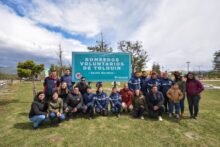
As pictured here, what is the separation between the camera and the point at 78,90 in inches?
301

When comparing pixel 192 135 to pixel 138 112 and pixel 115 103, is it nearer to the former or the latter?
pixel 138 112

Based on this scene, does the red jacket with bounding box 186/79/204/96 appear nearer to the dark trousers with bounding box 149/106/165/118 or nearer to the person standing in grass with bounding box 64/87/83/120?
the dark trousers with bounding box 149/106/165/118

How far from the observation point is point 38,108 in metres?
6.55

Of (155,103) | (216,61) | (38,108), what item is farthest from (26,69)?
(216,61)

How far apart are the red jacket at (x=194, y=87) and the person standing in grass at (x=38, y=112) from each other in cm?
580

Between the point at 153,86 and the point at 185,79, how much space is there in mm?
1572

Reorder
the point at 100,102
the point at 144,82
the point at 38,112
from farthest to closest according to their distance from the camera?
the point at 144,82 → the point at 100,102 → the point at 38,112

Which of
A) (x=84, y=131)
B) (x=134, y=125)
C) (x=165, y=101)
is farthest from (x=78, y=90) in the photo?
(x=165, y=101)

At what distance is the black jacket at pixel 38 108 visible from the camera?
6477mm

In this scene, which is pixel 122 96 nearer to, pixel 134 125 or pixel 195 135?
pixel 134 125

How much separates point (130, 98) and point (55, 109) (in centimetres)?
329

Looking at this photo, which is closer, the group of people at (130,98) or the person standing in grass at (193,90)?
the group of people at (130,98)

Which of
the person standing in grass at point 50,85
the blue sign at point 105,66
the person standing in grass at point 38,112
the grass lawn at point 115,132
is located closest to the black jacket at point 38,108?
the person standing in grass at point 38,112

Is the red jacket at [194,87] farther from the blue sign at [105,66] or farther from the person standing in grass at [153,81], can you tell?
the blue sign at [105,66]
